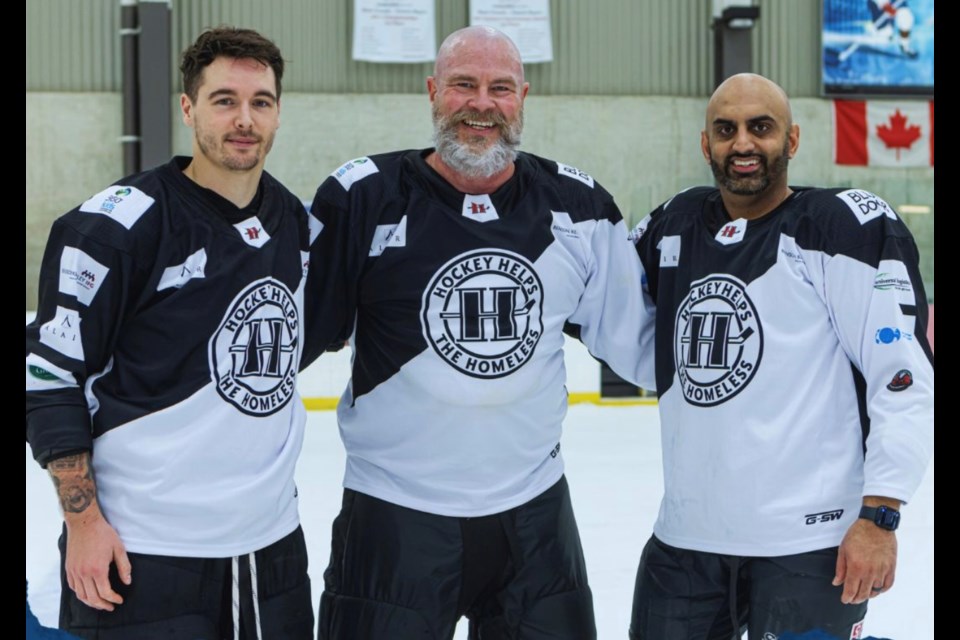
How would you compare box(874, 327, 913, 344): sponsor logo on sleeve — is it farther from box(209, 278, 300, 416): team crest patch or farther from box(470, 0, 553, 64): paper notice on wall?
box(470, 0, 553, 64): paper notice on wall

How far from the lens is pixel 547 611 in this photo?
2326mm

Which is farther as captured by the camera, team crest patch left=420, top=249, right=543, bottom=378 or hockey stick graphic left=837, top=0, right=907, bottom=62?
hockey stick graphic left=837, top=0, right=907, bottom=62

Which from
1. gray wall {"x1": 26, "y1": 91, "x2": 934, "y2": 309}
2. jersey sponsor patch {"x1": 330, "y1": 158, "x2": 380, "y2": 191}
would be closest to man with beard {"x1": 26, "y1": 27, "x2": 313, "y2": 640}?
jersey sponsor patch {"x1": 330, "y1": 158, "x2": 380, "y2": 191}

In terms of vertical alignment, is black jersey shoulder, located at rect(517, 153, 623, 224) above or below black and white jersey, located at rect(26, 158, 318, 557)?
above

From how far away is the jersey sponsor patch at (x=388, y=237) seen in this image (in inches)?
92.2

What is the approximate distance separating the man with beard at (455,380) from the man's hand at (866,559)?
0.58 meters

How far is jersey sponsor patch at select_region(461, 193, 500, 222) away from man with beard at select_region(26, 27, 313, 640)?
0.43 meters

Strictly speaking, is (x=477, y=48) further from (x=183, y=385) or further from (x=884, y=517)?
(x=884, y=517)

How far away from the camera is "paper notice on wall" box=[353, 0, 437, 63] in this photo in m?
11.0

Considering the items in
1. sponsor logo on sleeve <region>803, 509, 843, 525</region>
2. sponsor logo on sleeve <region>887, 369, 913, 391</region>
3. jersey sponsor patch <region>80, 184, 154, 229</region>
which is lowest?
sponsor logo on sleeve <region>803, 509, 843, 525</region>

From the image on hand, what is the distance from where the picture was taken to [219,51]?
212cm

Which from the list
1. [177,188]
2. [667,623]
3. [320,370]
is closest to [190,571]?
[177,188]

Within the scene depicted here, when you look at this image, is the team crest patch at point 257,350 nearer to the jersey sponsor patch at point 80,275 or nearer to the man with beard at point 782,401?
the jersey sponsor patch at point 80,275

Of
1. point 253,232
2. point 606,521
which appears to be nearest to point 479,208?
point 253,232
